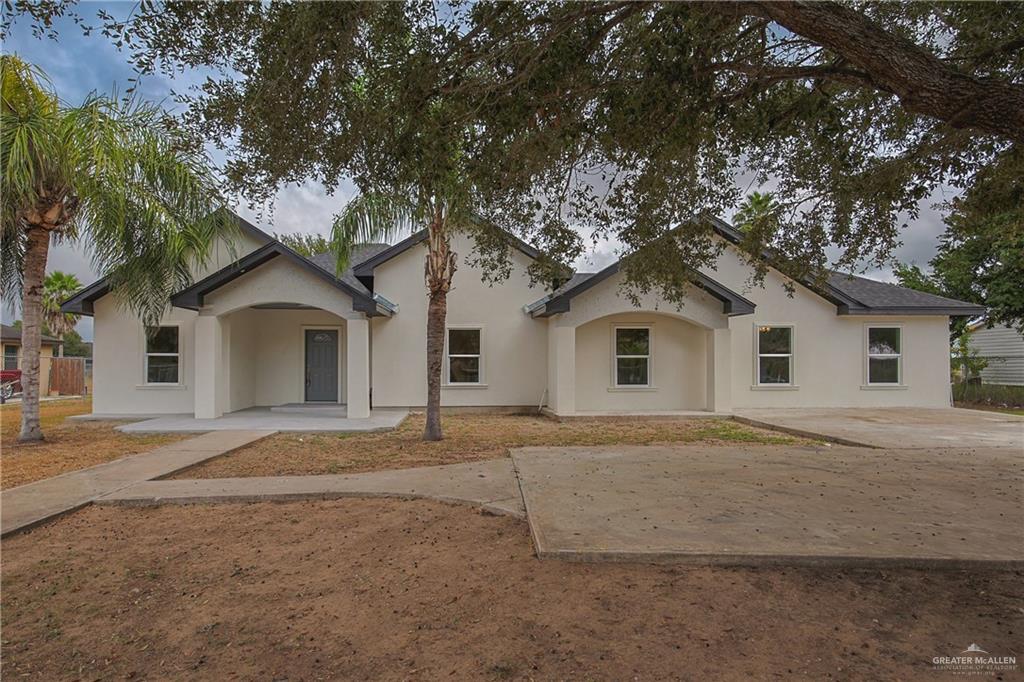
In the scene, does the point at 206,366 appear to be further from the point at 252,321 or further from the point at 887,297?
the point at 887,297

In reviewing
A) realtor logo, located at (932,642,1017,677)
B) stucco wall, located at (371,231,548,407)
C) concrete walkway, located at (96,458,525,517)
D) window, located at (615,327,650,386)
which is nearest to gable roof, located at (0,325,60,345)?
stucco wall, located at (371,231,548,407)

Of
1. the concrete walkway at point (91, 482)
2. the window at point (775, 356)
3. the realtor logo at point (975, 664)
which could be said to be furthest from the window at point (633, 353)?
the realtor logo at point (975, 664)

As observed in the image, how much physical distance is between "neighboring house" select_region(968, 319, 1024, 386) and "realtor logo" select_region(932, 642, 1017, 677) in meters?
27.9

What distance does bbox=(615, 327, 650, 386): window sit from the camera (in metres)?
16.3

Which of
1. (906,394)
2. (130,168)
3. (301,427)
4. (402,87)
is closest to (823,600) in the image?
(402,87)

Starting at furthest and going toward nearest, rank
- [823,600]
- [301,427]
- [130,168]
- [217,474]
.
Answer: [301,427], [130,168], [217,474], [823,600]

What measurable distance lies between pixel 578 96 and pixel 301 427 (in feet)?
30.2

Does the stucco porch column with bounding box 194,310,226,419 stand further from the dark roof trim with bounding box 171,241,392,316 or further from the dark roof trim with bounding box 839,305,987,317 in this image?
the dark roof trim with bounding box 839,305,987,317

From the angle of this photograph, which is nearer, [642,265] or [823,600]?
[823,600]

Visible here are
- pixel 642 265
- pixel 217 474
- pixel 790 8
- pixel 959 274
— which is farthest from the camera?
pixel 959 274

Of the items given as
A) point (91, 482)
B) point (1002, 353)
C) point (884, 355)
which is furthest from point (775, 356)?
point (1002, 353)

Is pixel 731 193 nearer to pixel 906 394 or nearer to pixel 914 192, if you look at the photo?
pixel 914 192

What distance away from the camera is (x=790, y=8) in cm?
429

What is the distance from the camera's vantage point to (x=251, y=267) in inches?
A: 538
